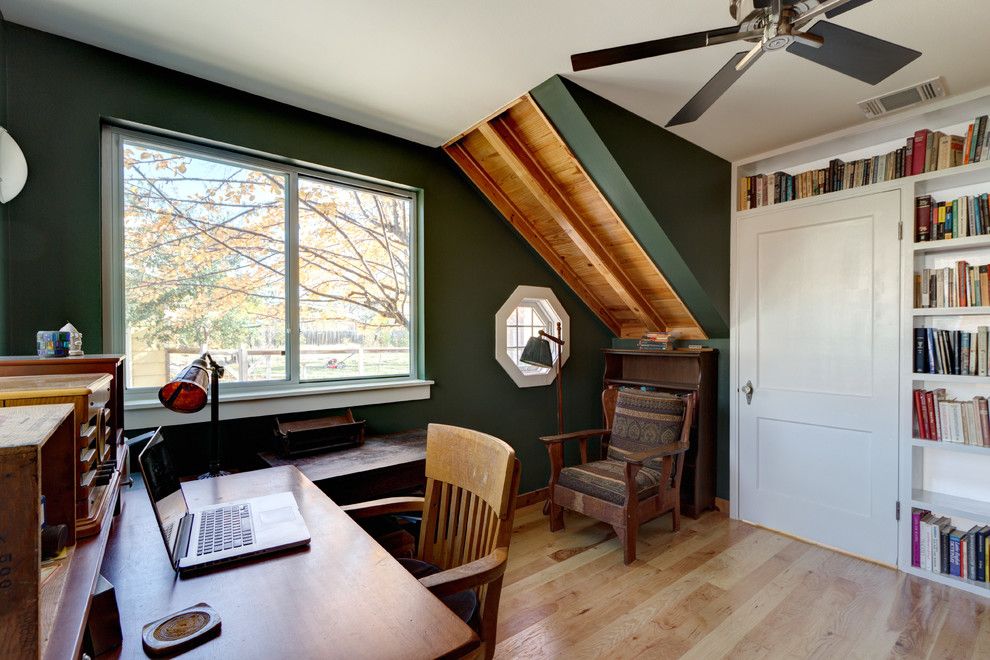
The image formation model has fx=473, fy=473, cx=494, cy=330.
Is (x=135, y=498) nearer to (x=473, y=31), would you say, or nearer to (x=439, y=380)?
(x=439, y=380)

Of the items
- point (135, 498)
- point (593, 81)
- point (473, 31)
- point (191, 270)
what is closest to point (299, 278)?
point (191, 270)

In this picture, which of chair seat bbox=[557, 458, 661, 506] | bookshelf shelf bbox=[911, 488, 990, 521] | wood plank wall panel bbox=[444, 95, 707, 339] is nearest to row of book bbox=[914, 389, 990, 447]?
bookshelf shelf bbox=[911, 488, 990, 521]

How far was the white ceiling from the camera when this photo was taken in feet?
5.72

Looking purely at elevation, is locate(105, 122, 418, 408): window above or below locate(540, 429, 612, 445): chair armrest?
above

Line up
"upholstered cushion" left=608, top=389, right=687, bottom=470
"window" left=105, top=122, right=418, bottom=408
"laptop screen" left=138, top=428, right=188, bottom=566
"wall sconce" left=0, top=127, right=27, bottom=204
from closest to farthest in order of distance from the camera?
1. "laptop screen" left=138, top=428, right=188, bottom=566
2. "wall sconce" left=0, top=127, right=27, bottom=204
3. "window" left=105, top=122, right=418, bottom=408
4. "upholstered cushion" left=608, top=389, right=687, bottom=470

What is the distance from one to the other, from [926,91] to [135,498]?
383 centimetres

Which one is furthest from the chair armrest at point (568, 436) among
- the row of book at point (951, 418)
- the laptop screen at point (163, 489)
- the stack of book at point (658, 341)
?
the laptop screen at point (163, 489)

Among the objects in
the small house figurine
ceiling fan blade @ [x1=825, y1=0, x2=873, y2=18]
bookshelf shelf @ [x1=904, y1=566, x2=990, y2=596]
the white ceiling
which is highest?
the white ceiling

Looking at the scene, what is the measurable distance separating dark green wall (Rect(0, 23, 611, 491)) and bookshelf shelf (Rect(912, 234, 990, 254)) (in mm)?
2096

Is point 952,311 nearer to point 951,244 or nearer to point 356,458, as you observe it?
point 951,244

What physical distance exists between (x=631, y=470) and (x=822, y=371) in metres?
1.40

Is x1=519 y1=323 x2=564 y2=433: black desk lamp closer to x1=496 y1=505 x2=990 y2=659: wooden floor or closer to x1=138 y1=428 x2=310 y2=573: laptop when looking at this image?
x1=496 y1=505 x2=990 y2=659: wooden floor

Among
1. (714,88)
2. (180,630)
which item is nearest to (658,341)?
(714,88)

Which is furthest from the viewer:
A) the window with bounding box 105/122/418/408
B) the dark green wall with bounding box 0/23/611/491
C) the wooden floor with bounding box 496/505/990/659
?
the window with bounding box 105/122/418/408
